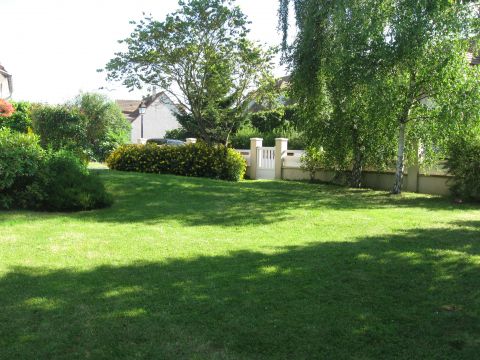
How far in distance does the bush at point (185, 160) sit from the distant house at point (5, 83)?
32093 millimetres

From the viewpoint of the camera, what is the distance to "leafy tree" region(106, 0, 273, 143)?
1669 centimetres

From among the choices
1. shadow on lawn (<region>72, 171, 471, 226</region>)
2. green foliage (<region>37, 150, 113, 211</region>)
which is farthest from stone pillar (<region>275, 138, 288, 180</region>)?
green foliage (<region>37, 150, 113, 211</region>)

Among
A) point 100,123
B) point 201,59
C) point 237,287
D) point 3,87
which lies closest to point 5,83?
point 3,87

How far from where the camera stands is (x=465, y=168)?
42.6 ft

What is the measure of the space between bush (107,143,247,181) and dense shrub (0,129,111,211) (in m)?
7.51

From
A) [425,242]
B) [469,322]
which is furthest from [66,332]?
[425,242]

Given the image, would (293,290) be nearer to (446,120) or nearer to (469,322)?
(469,322)

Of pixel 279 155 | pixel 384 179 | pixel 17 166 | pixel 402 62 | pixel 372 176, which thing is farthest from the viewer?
pixel 279 155

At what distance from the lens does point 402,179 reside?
1543cm

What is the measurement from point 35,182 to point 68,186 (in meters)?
0.64

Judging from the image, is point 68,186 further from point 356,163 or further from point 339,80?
point 356,163

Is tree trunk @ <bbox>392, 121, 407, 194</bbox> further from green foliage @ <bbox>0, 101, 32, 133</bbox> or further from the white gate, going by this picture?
green foliage @ <bbox>0, 101, 32, 133</bbox>

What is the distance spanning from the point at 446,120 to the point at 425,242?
21.6ft

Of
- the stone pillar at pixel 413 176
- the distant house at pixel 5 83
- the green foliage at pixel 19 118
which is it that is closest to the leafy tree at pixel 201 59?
the stone pillar at pixel 413 176
